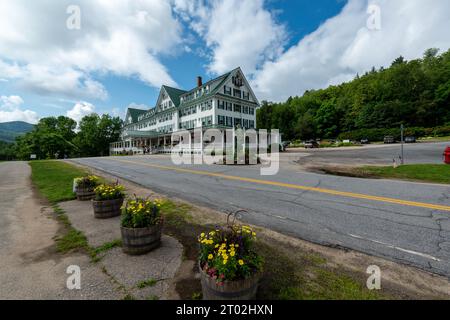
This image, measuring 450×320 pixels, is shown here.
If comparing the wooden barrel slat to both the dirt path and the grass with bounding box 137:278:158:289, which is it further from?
the grass with bounding box 137:278:158:289

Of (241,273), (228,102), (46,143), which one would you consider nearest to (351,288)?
(241,273)

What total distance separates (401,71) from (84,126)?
345 feet

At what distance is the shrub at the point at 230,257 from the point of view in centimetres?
218

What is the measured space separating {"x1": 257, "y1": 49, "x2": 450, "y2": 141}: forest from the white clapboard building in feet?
98.8

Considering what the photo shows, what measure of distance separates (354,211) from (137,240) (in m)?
5.53

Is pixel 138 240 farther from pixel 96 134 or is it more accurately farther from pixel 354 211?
pixel 96 134

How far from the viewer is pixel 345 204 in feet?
19.5

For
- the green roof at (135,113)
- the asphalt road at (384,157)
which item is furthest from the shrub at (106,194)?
the green roof at (135,113)

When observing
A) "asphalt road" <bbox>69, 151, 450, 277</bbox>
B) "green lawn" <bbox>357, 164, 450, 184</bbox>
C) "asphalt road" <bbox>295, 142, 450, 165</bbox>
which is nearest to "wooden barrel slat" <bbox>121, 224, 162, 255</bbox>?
"asphalt road" <bbox>69, 151, 450, 277</bbox>

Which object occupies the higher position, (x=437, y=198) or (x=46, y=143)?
(x=46, y=143)

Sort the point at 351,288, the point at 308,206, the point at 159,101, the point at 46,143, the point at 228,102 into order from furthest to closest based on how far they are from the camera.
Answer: the point at 46,143
the point at 159,101
the point at 228,102
the point at 308,206
the point at 351,288

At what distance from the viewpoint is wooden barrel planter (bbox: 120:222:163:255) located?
3443 millimetres

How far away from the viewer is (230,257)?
2.23 meters
